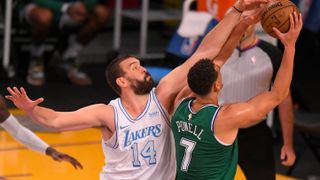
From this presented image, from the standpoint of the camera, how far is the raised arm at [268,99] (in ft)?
17.4

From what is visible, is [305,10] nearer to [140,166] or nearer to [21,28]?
[21,28]

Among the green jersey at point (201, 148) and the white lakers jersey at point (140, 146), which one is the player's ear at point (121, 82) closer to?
the white lakers jersey at point (140, 146)

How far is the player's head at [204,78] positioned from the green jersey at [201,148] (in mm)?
108

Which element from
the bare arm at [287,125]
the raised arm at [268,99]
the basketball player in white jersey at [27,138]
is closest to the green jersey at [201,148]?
the raised arm at [268,99]

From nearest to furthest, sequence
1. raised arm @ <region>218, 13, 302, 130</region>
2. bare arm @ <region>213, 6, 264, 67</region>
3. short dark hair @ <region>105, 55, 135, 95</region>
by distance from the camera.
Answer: raised arm @ <region>218, 13, 302, 130</region>, short dark hair @ <region>105, 55, 135, 95</region>, bare arm @ <region>213, 6, 264, 67</region>

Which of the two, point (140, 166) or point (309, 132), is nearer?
point (140, 166)

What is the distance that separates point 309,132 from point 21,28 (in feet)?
16.0

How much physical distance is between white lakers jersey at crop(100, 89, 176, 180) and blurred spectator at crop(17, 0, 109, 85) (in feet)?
18.4

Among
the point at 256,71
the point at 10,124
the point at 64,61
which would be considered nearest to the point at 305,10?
the point at 64,61

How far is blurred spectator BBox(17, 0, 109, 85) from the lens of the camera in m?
11.0

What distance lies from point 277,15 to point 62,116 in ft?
4.68

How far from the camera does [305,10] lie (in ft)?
38.0

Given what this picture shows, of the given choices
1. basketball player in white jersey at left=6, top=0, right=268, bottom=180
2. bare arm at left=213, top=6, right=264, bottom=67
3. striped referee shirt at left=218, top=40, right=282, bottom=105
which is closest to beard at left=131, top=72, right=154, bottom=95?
basketball player in white jersey at left=6, top=0, right=268, bottom=180

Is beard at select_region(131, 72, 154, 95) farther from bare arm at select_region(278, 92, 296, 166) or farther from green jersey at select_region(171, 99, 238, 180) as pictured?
bare arm at select_region(278, 92, 296, 166)
